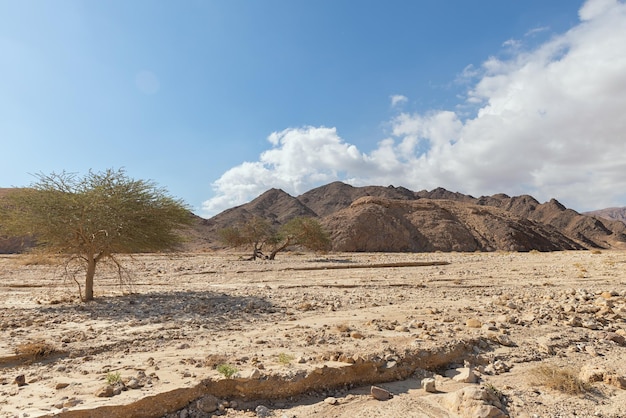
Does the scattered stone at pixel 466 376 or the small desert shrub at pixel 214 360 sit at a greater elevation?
the small desert shrub at pixel 214 360

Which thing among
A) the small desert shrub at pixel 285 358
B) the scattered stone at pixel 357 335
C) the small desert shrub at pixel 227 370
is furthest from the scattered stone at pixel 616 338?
the small desert shrub at pixel 227 370

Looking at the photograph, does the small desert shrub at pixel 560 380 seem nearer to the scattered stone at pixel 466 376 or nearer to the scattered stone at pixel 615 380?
the scattered stone at pixel 615 380

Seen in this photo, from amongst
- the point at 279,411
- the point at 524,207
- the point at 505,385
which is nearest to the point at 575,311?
the point at 505,385

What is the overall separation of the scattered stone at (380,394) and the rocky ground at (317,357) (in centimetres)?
1

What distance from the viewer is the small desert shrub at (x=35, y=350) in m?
7.36

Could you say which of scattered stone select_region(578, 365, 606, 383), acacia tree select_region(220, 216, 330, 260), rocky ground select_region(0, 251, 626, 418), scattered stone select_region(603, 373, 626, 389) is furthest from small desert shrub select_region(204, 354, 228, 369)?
acacia tree select_region(220, 216, 330, 260)

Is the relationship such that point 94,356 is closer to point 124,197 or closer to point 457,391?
point 457,391

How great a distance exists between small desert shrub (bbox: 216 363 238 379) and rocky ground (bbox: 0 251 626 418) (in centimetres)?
4

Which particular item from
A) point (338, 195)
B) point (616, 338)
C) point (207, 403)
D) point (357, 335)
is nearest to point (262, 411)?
point (207, 403)

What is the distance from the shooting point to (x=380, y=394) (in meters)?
6.05

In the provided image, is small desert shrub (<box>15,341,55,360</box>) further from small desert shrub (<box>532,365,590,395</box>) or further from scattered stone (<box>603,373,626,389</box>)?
scattered stone (<box>603,373,626,389</box>)

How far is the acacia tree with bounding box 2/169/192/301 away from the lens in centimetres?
1323

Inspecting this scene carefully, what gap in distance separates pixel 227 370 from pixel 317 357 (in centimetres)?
159

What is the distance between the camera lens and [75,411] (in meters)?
4.96
